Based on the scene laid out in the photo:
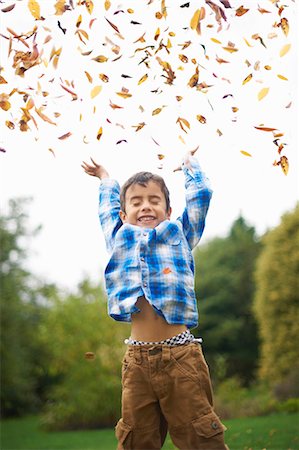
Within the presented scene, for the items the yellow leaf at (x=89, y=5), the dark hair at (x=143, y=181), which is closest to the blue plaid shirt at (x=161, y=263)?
the dark hair at (x=143, y=181)

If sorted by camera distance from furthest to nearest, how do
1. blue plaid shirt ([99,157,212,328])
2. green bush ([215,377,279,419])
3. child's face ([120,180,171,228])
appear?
green bush ([215,377,279,419]) → child's face ([120,180,171,228]) → blue plaid shirt ([99,157,212,328])

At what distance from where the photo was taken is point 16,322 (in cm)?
1277

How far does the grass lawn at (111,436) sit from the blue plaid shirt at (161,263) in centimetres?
182

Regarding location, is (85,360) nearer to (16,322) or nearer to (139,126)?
(16,322)

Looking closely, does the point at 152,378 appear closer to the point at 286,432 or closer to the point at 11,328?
the point at 286,432

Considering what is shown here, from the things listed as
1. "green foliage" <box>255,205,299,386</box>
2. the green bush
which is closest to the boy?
the green bush

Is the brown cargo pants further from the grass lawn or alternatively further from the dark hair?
the grass lawn

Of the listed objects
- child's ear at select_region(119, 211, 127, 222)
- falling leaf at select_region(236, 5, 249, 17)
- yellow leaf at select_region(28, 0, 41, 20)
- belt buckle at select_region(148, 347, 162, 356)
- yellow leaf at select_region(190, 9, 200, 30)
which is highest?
yellow leaf at select_region(28, 0, 41, 20)

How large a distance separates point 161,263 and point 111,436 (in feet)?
19.5

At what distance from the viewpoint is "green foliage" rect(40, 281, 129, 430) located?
10047mm

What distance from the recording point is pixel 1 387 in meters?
12.5

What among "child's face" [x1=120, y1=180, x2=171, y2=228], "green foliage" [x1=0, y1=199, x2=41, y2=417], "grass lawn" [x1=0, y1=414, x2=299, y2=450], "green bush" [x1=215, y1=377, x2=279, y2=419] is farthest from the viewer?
"green foliage" [x1=0, y1=199, x2=41, y2=417]

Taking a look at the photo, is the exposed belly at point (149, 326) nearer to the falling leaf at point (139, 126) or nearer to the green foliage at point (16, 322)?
the falling leaf at point (139, 126)

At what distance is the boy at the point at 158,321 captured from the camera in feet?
9.76
